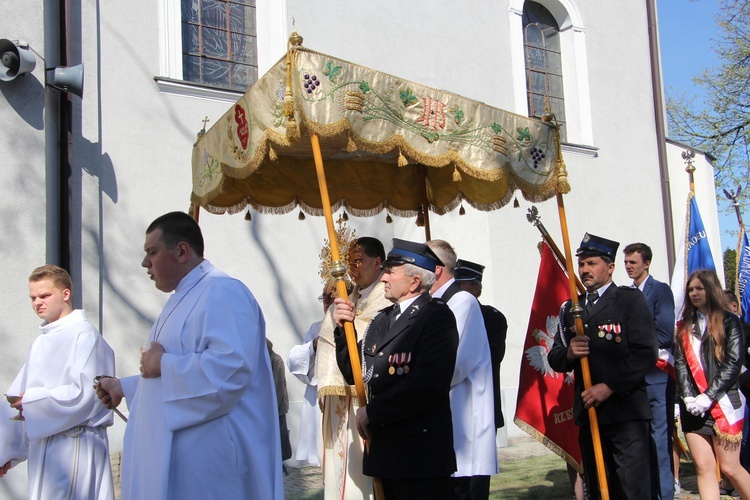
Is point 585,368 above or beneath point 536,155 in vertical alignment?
beneath

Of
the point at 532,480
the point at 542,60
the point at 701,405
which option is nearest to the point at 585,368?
the point at 701,405

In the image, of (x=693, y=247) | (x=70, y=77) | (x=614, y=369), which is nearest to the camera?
(x=614, y=369)

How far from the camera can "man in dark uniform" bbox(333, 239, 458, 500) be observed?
450 centimetres

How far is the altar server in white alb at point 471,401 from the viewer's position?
5381 mm

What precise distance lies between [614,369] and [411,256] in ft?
5.68

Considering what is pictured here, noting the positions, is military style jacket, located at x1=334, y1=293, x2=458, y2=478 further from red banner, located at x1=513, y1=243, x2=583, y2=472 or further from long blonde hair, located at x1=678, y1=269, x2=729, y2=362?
long blonde hair, located at x1=678, y1=269, x2=729, y2=362

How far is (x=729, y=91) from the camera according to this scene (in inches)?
802

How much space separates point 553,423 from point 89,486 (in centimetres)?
349

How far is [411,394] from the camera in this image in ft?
14.7

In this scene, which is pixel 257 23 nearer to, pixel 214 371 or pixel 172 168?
pixel 172 168

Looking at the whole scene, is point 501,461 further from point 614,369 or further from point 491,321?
point 614,369

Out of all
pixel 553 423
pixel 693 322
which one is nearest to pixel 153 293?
pixel 553 423

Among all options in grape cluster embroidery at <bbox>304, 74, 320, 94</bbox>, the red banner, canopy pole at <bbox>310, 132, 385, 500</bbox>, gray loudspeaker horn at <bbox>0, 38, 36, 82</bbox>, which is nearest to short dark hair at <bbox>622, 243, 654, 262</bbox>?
the red banner

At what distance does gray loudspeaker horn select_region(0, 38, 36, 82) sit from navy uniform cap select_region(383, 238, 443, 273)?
15.6ft
